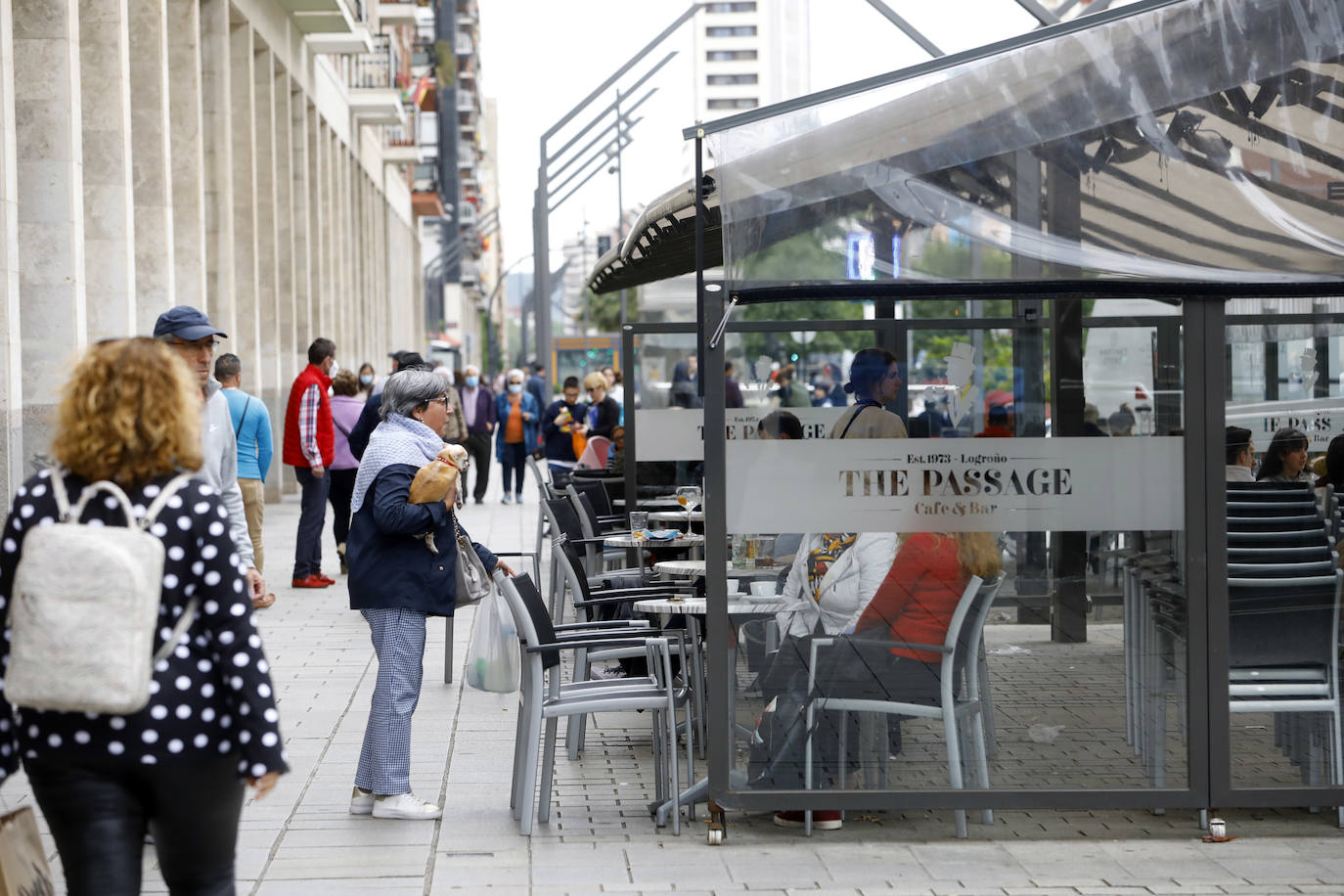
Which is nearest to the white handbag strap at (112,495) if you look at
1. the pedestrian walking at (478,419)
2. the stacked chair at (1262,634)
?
the stacked chair at (1262,634)

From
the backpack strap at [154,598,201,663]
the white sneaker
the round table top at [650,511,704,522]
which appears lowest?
the white sneaker

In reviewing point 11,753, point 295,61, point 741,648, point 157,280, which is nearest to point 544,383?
point 295,61

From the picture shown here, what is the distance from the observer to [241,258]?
22797mm

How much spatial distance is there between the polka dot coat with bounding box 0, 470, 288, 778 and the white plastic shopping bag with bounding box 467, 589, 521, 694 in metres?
2.95

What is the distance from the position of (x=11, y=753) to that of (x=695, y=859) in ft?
9.24

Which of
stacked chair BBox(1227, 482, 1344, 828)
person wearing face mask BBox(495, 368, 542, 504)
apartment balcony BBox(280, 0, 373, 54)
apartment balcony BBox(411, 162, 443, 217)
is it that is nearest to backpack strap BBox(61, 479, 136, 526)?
stacked chair BBox(1227, 482, 1344, 828)

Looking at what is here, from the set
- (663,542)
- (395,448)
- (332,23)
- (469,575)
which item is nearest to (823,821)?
(469,575)

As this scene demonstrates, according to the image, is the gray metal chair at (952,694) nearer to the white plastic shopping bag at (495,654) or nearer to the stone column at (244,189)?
the white plastic shopping bag at (495,654)

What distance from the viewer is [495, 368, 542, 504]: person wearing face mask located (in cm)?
2319

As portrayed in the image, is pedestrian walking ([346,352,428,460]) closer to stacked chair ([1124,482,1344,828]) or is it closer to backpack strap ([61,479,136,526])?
stacked chair ([1124,482,1344,828])

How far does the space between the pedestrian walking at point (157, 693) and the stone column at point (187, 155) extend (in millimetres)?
14966

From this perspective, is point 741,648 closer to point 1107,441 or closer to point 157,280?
point 1107,441

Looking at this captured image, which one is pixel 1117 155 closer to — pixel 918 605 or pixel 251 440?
pixel 918 605

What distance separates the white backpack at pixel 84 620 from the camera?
3.39 metres
